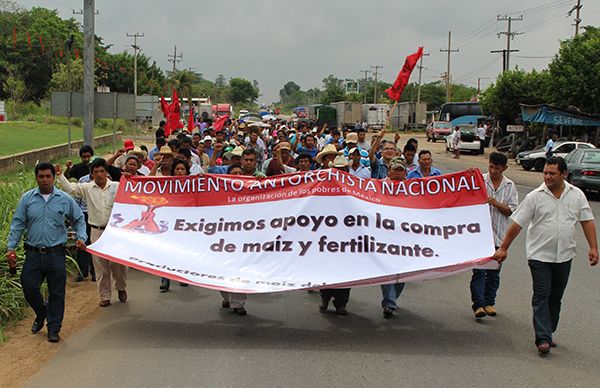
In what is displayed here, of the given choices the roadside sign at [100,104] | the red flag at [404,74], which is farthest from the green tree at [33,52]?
the red flag at [404,74]

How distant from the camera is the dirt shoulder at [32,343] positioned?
5.75 m

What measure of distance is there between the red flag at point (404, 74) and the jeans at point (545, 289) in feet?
18.3

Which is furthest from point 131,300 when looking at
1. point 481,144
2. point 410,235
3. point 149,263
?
point 481,144

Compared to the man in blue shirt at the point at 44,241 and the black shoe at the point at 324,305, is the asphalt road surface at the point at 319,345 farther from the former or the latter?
the man in blue shirt at the point at 44,241

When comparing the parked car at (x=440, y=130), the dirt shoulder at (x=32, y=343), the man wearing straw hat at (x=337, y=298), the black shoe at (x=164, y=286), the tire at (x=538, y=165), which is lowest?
the dirt shoulder at (x=32, y=343)

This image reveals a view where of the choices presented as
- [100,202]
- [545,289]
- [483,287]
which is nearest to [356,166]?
[483,287]

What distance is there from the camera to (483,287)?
7.35 metres

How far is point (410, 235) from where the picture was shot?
6953mm

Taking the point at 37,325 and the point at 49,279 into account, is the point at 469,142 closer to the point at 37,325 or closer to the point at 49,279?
the point at 37,325

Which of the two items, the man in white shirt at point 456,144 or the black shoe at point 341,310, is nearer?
the black shoe at point 341,310

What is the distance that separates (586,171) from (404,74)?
34.2 feet

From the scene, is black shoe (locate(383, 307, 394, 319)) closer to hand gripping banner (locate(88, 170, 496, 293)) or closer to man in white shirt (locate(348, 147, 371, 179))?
hand gripping banner (locate(88, 170, 496, 293))

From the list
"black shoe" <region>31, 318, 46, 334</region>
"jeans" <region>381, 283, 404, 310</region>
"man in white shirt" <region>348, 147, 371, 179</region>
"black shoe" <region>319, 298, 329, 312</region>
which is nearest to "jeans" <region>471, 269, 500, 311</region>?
"jeans" <region>381, 283, 404, 310</region>

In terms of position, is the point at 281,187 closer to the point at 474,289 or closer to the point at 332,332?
the point at 332,332
